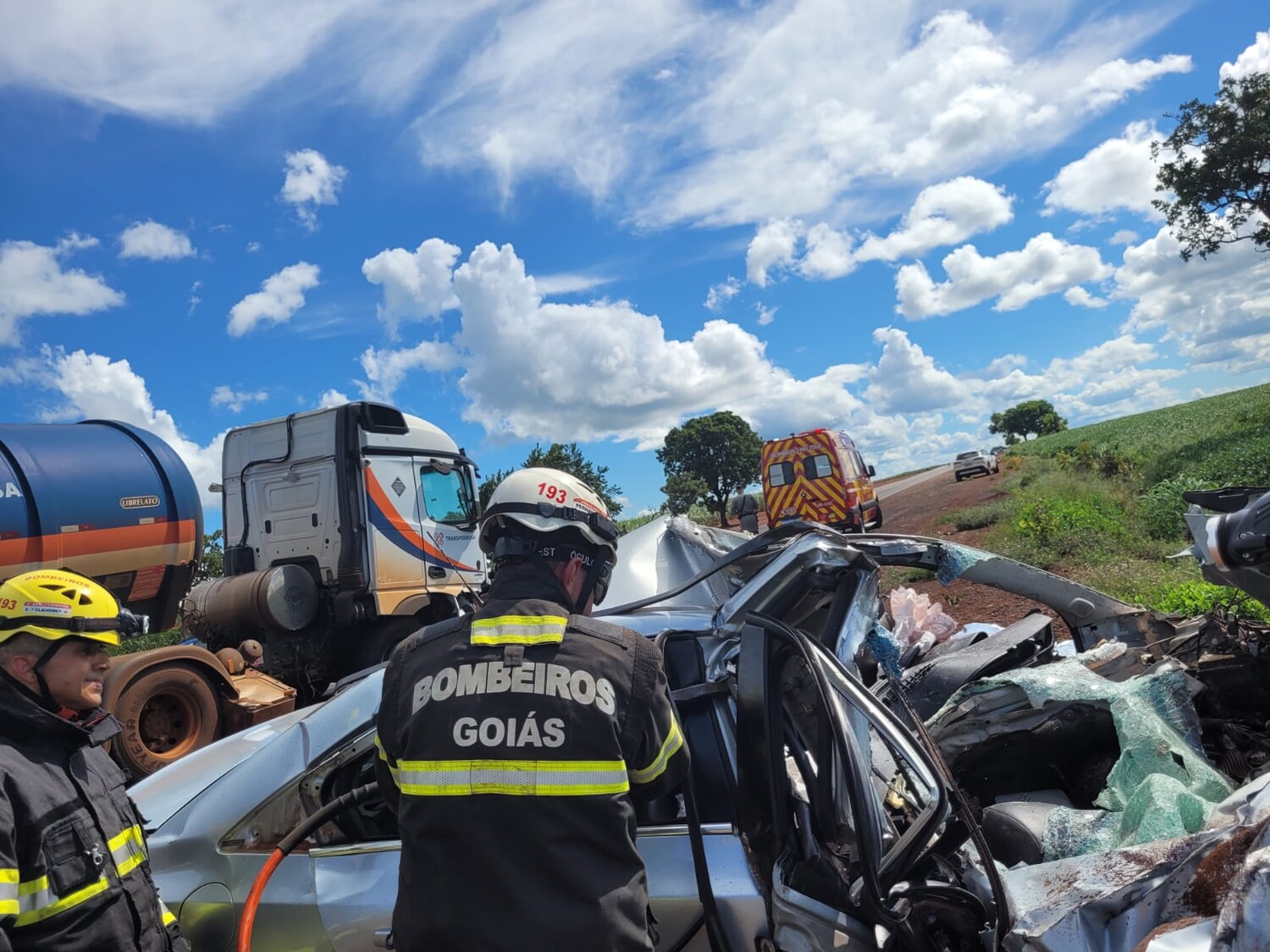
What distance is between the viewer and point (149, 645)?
14.2 meters

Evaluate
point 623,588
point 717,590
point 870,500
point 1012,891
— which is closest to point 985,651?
point 717,590

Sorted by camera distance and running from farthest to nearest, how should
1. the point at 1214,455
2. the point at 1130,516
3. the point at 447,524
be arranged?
the point at 1214,455, the point at 1130,516, the point at 447,524

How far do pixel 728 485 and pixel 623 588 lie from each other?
127 ft

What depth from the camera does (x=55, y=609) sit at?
226cm

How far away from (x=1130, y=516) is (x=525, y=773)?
15836mm

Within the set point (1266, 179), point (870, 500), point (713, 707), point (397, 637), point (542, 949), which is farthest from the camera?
point (1266, 179)

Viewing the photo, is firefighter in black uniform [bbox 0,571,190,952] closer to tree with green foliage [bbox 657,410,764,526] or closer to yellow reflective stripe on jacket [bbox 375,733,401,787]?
yellow reflective stripe on jacket [bbox 375,733,401,787]

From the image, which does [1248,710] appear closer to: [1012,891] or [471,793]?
[1012,891]

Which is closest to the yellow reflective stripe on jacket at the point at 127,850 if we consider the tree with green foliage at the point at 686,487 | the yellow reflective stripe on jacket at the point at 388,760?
the yellow reflective stripe on jacket at the point at 388,760

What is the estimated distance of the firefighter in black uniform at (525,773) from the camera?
172cm

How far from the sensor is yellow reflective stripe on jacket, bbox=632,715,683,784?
1.87m

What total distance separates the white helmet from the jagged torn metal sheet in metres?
1.37

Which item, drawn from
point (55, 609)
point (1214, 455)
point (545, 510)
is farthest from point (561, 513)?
point (1214, 455)

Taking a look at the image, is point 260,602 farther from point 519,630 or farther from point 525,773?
point 525,773
